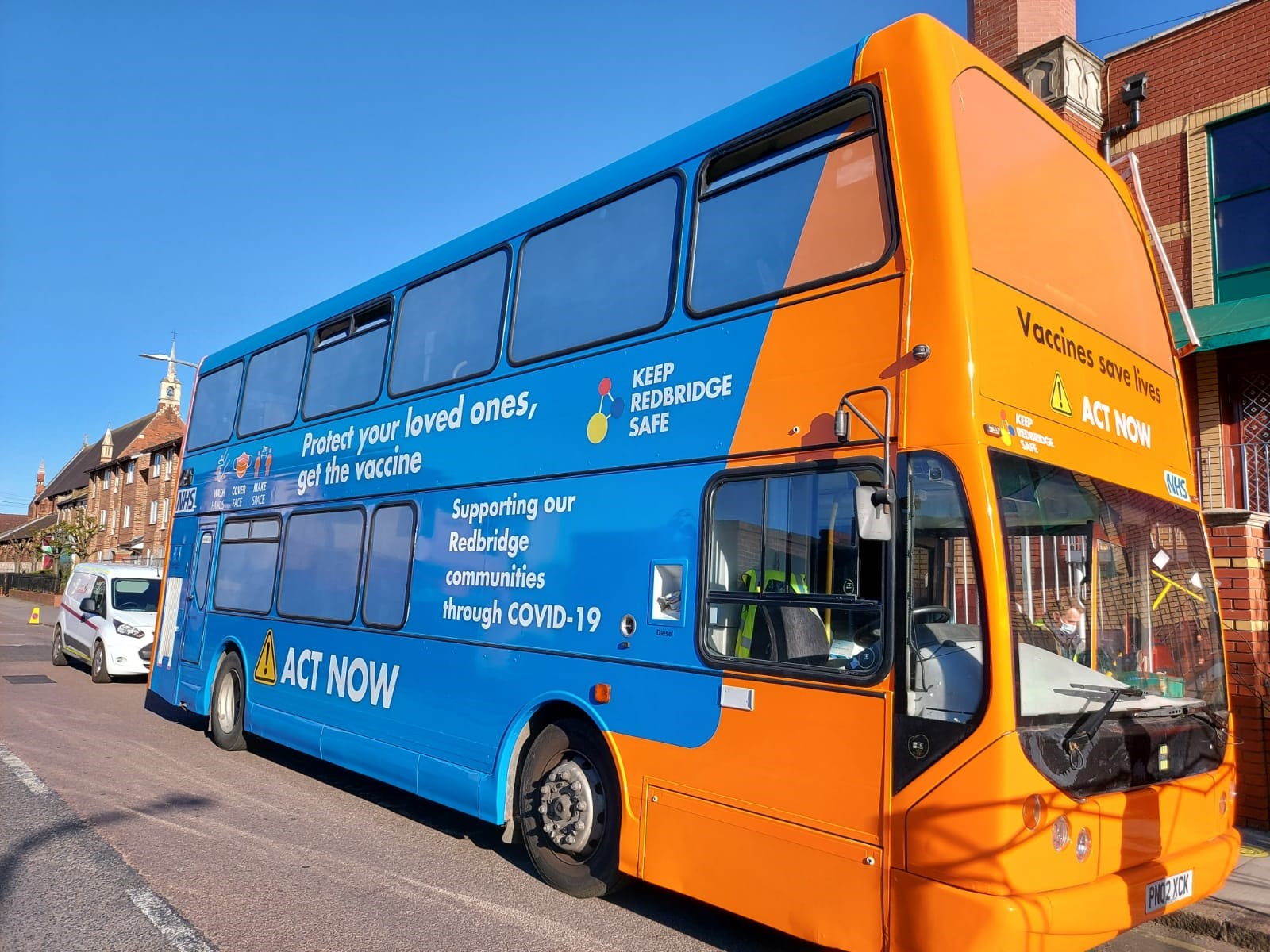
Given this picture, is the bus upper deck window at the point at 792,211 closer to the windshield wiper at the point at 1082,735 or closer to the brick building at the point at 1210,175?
the windshield wiper at the point at 1082,735

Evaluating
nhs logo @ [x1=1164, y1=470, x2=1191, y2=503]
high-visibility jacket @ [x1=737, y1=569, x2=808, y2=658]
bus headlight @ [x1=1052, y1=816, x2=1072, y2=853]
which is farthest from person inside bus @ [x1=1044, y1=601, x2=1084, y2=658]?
nhs logo @ [x1=1164, y1=470, x2=1191, y2=503]

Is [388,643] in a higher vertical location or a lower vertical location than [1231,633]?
lower

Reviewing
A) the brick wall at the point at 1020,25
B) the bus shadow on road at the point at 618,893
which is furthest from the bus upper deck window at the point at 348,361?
the brick wall at the point at 1020,25

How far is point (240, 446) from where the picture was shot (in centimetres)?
1028

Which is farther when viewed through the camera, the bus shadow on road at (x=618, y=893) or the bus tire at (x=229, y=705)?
the bus tire at (x=229, y=705)

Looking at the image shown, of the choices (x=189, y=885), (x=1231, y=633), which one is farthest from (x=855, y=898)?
(x=1231, y=633)

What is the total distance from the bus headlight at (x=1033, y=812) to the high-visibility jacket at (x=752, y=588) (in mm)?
1298

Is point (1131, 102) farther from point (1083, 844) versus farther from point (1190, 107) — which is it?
point (1083, 844)

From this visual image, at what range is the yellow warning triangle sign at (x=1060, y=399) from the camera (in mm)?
4262

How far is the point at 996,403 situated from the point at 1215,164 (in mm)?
8689

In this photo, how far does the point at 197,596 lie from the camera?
34.9ft

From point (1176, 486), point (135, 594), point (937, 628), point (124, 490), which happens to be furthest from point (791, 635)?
point (124, 490)

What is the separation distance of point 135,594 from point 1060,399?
17084 millimetres

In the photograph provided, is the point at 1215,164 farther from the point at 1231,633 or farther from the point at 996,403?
the point at 996,403
